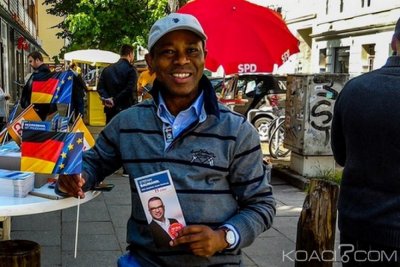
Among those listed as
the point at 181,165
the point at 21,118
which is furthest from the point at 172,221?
the point at 21,118

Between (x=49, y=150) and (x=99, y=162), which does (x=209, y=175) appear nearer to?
(x=99, y=162)

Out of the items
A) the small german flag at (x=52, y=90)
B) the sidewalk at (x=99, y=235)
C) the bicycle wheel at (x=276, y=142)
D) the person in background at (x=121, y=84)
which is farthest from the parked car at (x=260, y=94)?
the small german flag at (x=52, y=90)

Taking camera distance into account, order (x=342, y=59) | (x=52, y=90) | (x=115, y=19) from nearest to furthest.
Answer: (x=52, y=90), (x=115, y=19), (x=342, y=59)

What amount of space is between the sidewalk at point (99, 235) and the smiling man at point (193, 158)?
9.32 ft

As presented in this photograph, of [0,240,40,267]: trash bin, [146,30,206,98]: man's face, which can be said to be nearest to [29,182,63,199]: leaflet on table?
[0,240,40,267]: trash bin

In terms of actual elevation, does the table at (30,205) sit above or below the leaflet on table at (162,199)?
below

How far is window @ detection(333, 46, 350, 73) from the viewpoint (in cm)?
2541

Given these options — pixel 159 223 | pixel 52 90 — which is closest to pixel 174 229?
pixel 159 223

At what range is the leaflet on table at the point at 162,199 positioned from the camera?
1796 millimetres

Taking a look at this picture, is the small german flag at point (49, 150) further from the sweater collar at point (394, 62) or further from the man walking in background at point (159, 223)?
the sweater collar at point (394, 62)

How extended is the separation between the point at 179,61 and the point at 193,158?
371 mm

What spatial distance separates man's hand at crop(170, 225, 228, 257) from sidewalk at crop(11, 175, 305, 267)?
2988 mm

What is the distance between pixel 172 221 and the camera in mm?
1796

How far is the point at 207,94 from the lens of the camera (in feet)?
6.57
